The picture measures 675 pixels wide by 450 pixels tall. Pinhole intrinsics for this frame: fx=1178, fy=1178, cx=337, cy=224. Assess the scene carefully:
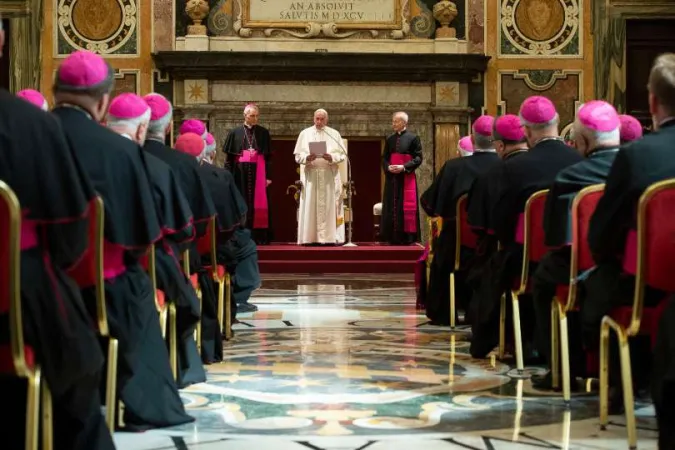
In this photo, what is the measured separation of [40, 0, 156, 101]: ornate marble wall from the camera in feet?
50.5

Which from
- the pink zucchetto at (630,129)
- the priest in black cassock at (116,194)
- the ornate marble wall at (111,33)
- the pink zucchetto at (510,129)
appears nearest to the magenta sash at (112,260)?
the priest in black cassock at (116,194)

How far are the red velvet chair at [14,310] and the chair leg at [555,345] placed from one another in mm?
2761

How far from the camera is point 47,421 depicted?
115 inches

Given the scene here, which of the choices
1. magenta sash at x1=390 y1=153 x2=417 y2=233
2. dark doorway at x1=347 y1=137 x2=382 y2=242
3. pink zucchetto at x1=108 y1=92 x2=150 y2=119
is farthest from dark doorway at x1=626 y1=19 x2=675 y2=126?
pink zucchetto at x1=108 y1=92 x2=150 y2=119

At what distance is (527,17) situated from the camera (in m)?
15.7

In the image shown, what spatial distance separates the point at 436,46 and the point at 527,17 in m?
1.32

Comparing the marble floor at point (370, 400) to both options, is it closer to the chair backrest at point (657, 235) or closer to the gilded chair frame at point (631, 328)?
the gilded chair frame at point (631, 328)

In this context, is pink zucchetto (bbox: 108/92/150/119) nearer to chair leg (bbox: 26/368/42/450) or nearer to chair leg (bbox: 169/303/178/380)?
chair leg (bbox: 169/303/178/380)

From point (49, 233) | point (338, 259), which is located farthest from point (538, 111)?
point (338, 259)

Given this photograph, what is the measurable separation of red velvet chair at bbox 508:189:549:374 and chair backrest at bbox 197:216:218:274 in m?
1.61

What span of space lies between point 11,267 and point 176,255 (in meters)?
2.41

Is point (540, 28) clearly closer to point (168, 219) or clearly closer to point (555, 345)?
point (555, 345)

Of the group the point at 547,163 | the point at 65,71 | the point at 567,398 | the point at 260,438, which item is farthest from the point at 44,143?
the point at 547,163

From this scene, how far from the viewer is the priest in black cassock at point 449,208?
7.39m
